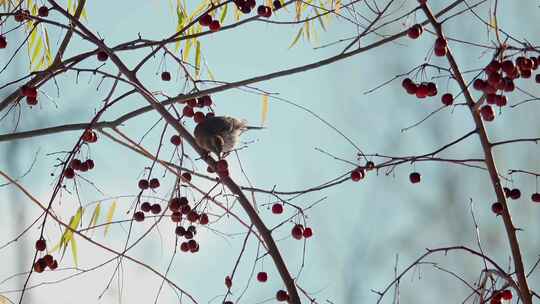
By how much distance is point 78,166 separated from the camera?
1.43 metres

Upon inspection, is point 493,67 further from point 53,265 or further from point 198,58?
point 53,265

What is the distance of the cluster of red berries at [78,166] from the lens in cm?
136

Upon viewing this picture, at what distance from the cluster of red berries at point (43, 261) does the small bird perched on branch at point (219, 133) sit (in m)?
0.56

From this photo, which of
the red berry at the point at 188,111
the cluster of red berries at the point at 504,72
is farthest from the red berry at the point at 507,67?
the red berry at the point at 188,111

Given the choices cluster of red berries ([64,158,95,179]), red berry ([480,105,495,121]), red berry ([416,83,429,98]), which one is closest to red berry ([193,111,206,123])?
cluster of red berries ([64,158,95,179])

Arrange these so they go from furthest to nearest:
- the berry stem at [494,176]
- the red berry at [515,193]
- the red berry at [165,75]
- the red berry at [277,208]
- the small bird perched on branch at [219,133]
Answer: the small bird perched on branch at [219,133] < the red berry at [165,75] < the red berry at [277,208] < the red berry at [515,193] < the berry stem at [494,176]

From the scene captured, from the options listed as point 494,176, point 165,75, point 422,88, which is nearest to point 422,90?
point 422,88

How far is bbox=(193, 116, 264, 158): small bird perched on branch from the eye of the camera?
1926 mm

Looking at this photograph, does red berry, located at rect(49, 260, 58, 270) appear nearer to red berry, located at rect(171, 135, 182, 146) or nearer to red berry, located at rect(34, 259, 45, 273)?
red berry, located at rect(34, 259, 45, 273)

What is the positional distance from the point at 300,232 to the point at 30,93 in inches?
20.5

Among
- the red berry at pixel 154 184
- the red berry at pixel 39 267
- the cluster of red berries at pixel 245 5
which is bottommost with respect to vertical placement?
the red berry at pixel 39 267

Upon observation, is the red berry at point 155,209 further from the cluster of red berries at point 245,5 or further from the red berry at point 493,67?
the red berry at point 493,67

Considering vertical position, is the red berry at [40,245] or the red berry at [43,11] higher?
the red berry at [43,11]

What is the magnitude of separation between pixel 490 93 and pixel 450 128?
163 centimetres
